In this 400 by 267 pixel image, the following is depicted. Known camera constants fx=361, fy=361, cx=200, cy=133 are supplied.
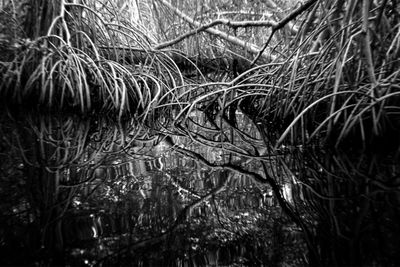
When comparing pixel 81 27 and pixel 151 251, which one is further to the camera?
pixel 81 27

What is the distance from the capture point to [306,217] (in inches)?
43.6

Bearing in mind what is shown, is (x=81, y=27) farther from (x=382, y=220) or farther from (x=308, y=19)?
(x=382, y=220)

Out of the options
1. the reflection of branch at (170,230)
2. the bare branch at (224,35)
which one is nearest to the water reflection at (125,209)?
the reflection of branch at (170,230)

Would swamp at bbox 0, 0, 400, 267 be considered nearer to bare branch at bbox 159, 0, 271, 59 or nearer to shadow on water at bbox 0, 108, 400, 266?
shadow on water at bbox 0, 108, 400, 266

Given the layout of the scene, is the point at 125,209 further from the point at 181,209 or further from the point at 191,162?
the point at 191,162

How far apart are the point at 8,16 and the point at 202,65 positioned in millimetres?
3076

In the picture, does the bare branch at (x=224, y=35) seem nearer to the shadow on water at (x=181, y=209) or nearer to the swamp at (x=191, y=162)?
the swamp at (x=191, y=162)

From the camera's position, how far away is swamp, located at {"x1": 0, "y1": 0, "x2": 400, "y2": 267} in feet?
3.04

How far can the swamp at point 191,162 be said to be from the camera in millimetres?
926

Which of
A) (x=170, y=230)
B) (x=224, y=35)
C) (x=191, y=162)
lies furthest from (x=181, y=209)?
(x=224, y=35)

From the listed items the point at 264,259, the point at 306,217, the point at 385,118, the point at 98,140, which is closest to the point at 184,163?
the point at 98,140

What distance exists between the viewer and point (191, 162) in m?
1.77

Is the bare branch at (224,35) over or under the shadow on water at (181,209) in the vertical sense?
over

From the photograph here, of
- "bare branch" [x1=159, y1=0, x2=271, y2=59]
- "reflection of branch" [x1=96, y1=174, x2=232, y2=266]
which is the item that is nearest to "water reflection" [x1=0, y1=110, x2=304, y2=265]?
"reflection of branch" [x1=96, y1=174, x2=232, y2=266]
